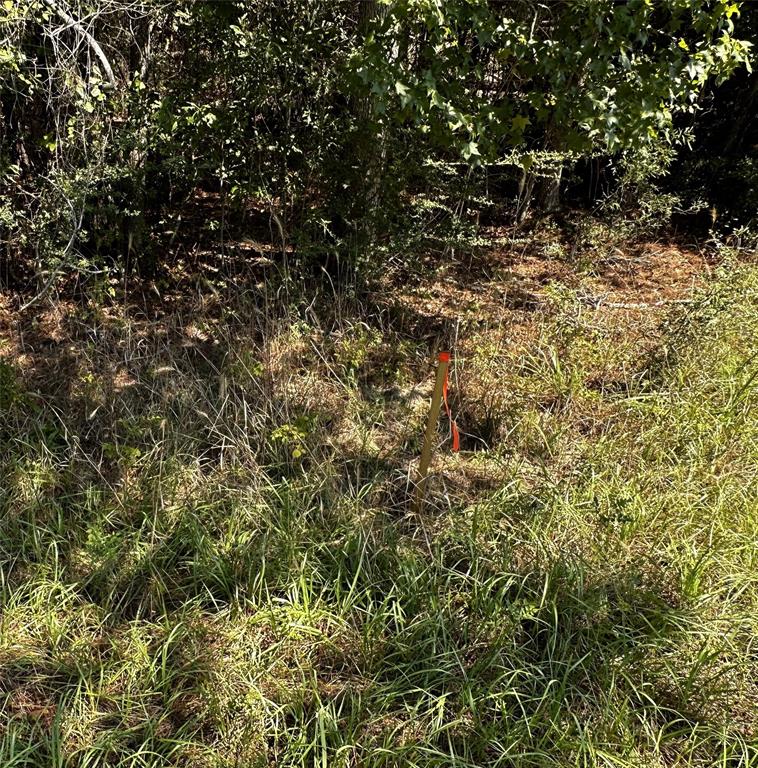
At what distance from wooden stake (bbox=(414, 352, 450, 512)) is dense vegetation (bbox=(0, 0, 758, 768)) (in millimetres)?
135

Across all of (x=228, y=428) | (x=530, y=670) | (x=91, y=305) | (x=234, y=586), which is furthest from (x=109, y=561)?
(x=91, y=305)

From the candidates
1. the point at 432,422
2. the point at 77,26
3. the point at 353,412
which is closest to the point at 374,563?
the point at 432,422

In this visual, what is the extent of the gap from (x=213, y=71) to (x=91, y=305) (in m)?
1.61

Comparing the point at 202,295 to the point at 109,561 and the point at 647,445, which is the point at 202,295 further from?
the point at 647,445

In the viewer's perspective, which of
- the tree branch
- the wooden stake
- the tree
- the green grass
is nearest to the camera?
the green grass

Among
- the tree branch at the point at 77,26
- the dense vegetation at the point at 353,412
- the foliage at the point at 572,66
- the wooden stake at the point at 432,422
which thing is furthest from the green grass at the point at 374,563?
the tree branch at the point at 77,26

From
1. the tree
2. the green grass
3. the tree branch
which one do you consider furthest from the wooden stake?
the tree branch

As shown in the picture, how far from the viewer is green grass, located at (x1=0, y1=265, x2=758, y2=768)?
2.04 m

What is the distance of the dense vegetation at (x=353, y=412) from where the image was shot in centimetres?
212

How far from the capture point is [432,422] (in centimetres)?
261

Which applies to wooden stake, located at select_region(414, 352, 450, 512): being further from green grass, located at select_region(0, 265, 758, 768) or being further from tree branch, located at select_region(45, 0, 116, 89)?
tree branch, located at select_region(45, 0, 116, 89)

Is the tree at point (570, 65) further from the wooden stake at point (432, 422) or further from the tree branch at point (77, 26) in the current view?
the tree branch at point (77, 26)

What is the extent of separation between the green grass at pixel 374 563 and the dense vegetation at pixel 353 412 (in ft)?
0.05

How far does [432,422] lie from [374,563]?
0.59 metres
